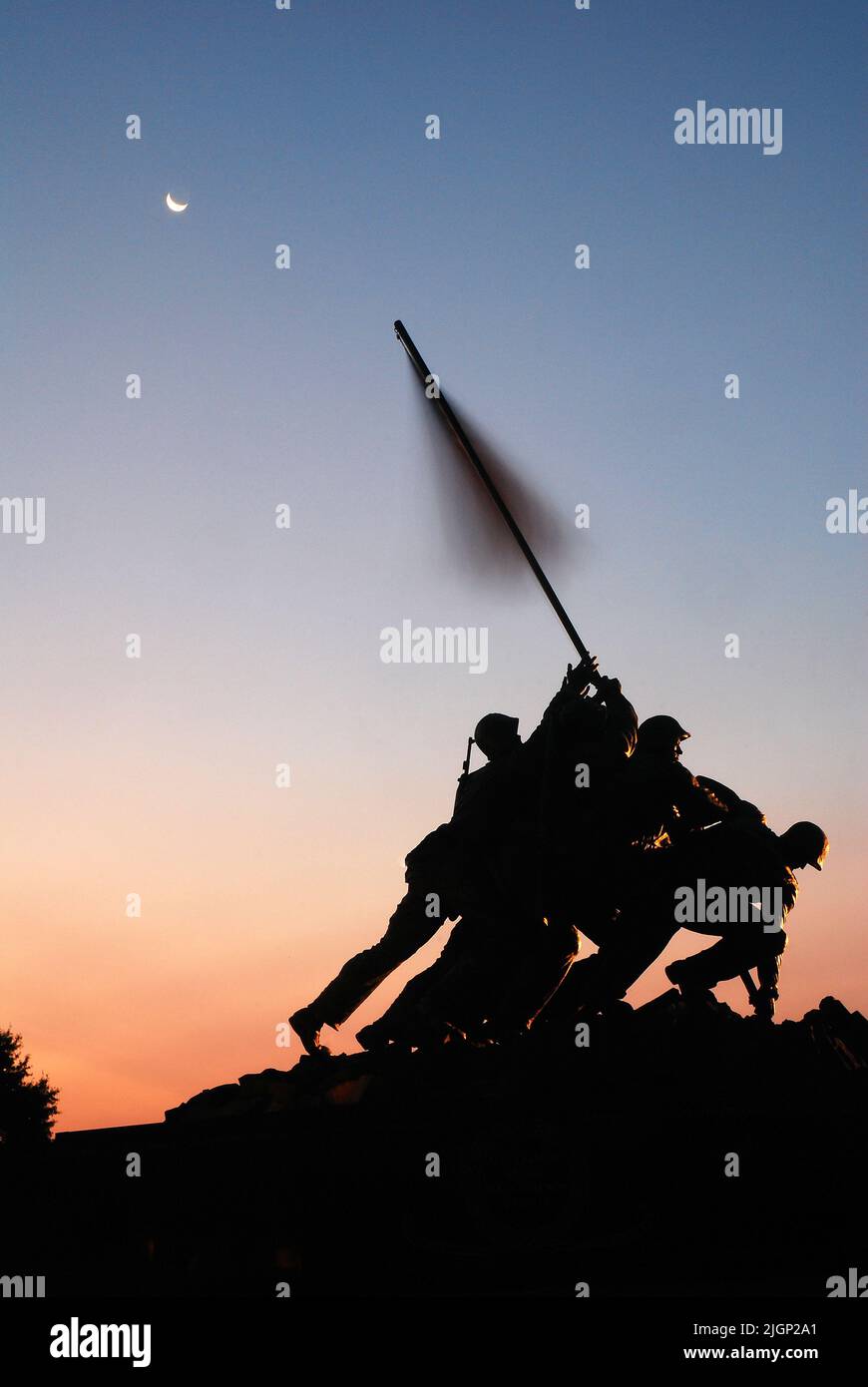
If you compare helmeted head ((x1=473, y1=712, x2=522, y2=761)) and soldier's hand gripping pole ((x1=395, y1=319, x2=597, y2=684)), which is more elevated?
soldier's hand gripping pole ((x1=395, y1=319, x2=597, y2=684))

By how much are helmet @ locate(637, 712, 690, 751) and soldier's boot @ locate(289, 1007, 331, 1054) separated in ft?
13.4

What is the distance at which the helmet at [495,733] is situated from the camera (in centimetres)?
1544

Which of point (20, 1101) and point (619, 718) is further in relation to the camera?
point (20, 1101)

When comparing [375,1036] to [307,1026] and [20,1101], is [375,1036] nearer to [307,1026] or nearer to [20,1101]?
[307,1026]

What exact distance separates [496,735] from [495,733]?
0.09 feet

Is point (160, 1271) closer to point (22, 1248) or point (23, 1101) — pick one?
point (22, 1248)

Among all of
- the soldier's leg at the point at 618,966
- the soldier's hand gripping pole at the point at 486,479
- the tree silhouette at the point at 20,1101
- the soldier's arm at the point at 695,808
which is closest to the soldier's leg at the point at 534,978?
the soldier's leg at the point at 618,966

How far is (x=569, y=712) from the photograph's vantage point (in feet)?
47.6

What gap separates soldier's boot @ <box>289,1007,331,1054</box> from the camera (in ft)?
47.3

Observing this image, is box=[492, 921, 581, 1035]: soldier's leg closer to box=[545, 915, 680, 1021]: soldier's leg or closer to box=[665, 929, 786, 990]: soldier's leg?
box=[545, 915, 680, 1021]: soldier's leg

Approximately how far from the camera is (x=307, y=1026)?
47.5 feet

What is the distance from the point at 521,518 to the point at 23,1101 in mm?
25455

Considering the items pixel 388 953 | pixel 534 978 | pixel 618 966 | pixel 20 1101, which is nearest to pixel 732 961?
pixel 618 966

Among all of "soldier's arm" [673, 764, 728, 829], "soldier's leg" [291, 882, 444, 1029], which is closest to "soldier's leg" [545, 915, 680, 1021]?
"soldier's arm" [673, 764, 728, 829]
